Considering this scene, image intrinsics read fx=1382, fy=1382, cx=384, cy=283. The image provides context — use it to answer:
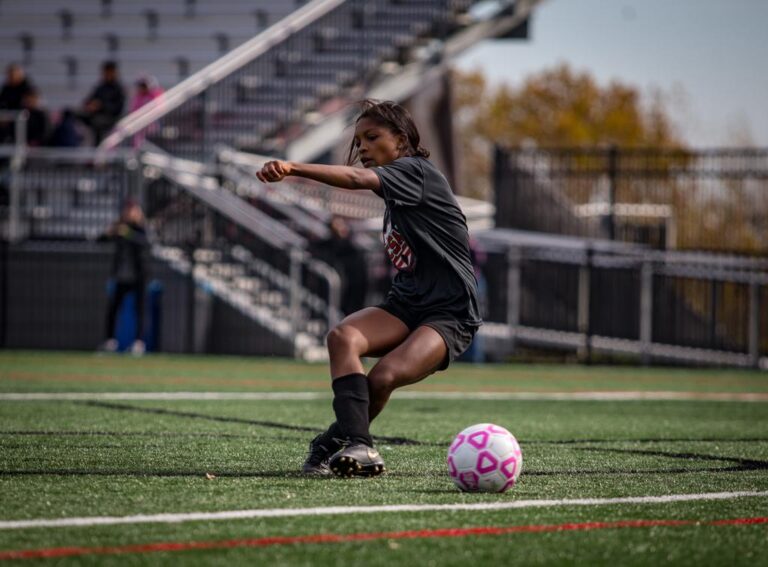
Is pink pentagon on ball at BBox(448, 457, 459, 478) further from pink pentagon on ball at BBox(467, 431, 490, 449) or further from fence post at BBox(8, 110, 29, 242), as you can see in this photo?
fence post at BBox(8, 110, 29, 242)

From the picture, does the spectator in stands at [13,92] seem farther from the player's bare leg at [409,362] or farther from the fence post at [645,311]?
the player's bare leg at [409,362]

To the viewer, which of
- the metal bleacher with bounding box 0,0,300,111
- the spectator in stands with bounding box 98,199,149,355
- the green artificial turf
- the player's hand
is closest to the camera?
the green artificial turf

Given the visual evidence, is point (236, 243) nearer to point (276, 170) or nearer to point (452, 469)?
point (452, 469)

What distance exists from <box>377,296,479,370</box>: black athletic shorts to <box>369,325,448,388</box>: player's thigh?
4 cm

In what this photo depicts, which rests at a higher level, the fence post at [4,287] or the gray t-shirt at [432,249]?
the gray t-shirt at [432,249]

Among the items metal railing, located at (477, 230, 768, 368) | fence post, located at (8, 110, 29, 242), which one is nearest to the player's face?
metal railing, located at (477, 230, 768, 368)

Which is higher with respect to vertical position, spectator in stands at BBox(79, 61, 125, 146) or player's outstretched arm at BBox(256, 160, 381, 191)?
spectator in stands at BBox(79, 61, 125, 146)

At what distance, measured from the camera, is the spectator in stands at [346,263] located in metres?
21.0

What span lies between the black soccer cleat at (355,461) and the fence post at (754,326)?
1598 centimetres

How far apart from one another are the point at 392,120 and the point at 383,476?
1.70m

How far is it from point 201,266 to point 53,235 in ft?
8.57

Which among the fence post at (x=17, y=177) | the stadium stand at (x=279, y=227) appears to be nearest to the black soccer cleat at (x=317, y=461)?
the stadium stand at (x=279, y=227)

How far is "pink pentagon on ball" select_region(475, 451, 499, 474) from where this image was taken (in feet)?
19.7

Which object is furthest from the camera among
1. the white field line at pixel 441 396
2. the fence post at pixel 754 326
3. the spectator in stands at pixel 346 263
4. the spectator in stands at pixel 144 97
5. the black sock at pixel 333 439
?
the spectator in stands at pixel 144 97
